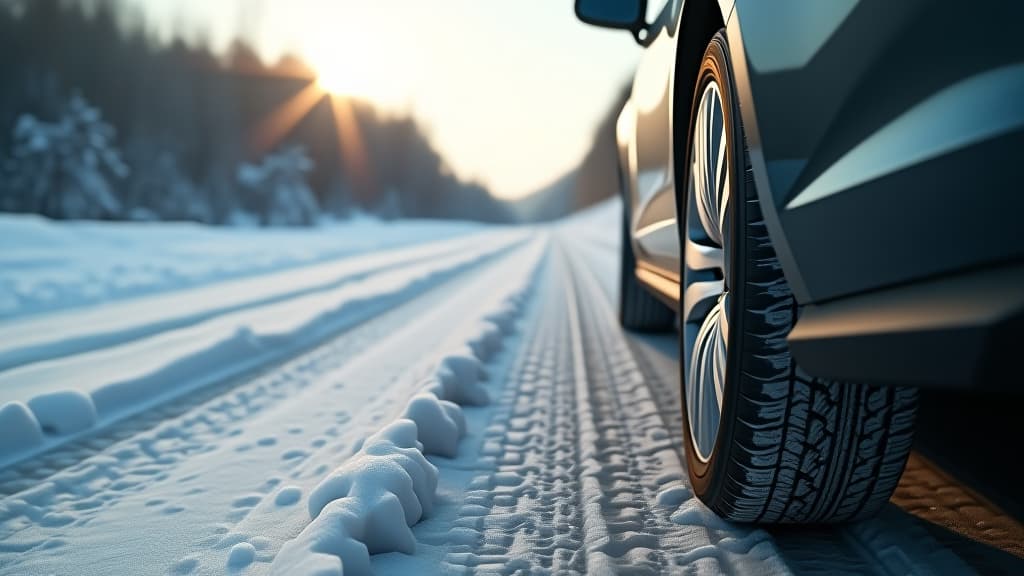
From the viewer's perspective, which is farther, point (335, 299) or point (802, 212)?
point (335, 299)

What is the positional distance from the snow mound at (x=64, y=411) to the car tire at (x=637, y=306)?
3082mm

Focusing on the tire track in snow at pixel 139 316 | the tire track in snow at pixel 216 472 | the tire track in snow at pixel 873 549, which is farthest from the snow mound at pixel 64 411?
the tire track in snow at pixel 873 549

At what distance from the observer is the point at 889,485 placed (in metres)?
1.58

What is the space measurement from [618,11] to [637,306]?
6.73 feet

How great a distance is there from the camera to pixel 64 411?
253 cm

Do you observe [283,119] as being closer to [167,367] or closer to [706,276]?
[167,367]

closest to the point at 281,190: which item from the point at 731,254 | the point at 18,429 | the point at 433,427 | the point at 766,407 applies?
the point at 18,429

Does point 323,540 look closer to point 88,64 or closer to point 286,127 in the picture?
point 88,64

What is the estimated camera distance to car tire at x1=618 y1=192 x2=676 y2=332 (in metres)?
4.57

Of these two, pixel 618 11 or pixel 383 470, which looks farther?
pixel 618 11

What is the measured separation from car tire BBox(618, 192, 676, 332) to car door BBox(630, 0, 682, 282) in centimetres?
132

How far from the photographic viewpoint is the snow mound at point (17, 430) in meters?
2.29

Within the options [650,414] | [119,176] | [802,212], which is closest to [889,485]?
[802,212]

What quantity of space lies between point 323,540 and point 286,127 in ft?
157
